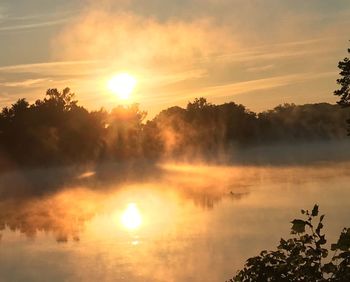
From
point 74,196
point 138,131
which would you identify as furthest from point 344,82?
point 138,131

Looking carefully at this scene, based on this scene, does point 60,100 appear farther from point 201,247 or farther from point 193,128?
point 201,247

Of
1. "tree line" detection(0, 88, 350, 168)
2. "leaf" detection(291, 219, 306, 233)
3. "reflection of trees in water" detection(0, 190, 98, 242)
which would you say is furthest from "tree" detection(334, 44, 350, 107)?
"tree line" detection(0, 88, 350, 168)

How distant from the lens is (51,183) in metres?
53.4

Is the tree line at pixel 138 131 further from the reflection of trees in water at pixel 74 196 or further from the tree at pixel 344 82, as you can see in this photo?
the tree at pixel 344 82

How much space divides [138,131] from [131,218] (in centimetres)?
5882

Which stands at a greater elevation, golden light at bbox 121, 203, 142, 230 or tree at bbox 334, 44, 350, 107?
tree at bbox 334, 44, 350, 107

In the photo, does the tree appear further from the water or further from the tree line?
the tree line

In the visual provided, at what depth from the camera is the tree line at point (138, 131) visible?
61.0 m

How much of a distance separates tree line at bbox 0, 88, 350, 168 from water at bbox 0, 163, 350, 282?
58.5 feet

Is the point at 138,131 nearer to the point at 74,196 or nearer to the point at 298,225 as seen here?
the point at 74,196

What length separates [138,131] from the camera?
85.8 metres

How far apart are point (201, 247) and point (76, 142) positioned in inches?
1963

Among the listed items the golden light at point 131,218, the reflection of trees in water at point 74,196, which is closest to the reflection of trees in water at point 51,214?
the reflection of trees in water at point 74,196

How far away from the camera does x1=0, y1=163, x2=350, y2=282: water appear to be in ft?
53.6
